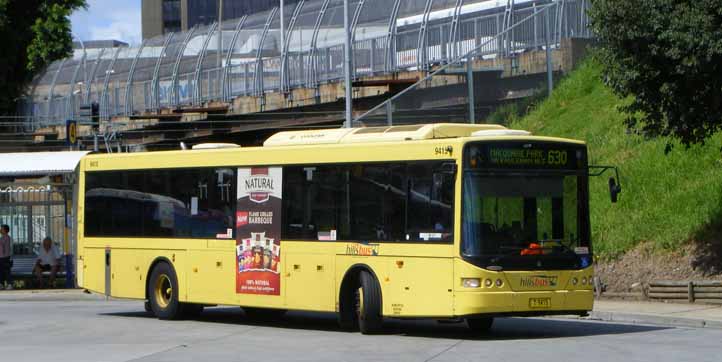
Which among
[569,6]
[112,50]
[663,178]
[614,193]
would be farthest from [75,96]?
[614,193]

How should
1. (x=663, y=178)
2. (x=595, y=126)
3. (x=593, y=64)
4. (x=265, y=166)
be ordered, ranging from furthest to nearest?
(x=593, y=64) → (x=595, y=126) → (x=663, y=178) → (x=265, y=166)

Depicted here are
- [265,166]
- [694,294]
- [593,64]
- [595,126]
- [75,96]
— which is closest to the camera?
[265,166]

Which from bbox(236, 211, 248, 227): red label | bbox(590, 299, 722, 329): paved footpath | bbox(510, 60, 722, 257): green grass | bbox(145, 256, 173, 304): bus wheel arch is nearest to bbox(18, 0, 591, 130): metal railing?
bbox(510, 60, 722, 257): green grass

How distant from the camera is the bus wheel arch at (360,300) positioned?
749 inches

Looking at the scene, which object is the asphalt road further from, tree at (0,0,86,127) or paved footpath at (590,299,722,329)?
tree at (0,0,86,127)

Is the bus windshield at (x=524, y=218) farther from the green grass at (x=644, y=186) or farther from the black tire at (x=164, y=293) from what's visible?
the green grass at (x=644, y=186)

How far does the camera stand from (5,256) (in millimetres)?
33375

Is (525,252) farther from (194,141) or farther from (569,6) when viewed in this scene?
(194,141)

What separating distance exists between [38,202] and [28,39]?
132 ft

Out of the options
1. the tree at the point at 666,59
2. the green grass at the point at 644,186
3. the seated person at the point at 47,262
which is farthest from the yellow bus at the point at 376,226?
the seated person at the point at 47,262

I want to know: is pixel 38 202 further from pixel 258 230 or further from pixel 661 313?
pixel 661 313

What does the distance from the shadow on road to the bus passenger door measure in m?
0.55

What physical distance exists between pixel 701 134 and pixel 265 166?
8.61 meters

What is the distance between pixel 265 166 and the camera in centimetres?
2117
